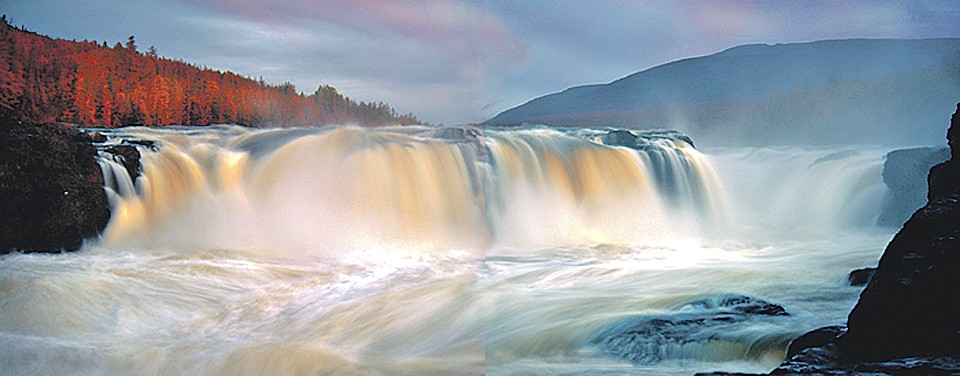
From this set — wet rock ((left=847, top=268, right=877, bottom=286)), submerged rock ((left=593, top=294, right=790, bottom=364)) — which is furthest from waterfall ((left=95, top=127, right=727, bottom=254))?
wet rock ((left=847, top=268, right=877, bottom=286))

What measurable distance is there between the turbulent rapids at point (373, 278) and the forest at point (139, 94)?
65mm

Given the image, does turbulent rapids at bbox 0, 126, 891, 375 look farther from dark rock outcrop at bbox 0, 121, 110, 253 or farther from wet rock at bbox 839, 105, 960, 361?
wet rock at bbox 839, 105, 960, 361

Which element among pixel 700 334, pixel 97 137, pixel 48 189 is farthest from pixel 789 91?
pixel 48 189

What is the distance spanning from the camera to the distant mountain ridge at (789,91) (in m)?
3.28

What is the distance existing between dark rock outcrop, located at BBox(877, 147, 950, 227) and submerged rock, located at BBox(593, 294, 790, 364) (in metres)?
1.37

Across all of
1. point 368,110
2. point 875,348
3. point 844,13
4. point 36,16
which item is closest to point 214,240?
Answer: point 368,110

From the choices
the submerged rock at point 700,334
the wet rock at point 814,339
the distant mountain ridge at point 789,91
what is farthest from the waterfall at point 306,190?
the wet rock at point 814,339

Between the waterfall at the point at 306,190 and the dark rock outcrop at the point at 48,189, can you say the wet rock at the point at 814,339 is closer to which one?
the waterfall at the point at 306,190

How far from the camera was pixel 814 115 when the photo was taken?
3.77 m

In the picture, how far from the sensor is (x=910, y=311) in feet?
5.70

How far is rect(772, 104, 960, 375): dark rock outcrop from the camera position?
1.60 m

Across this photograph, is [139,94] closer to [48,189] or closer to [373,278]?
[48,189]

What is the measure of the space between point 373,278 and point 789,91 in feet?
6.63

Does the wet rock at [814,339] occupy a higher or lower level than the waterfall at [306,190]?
lower
